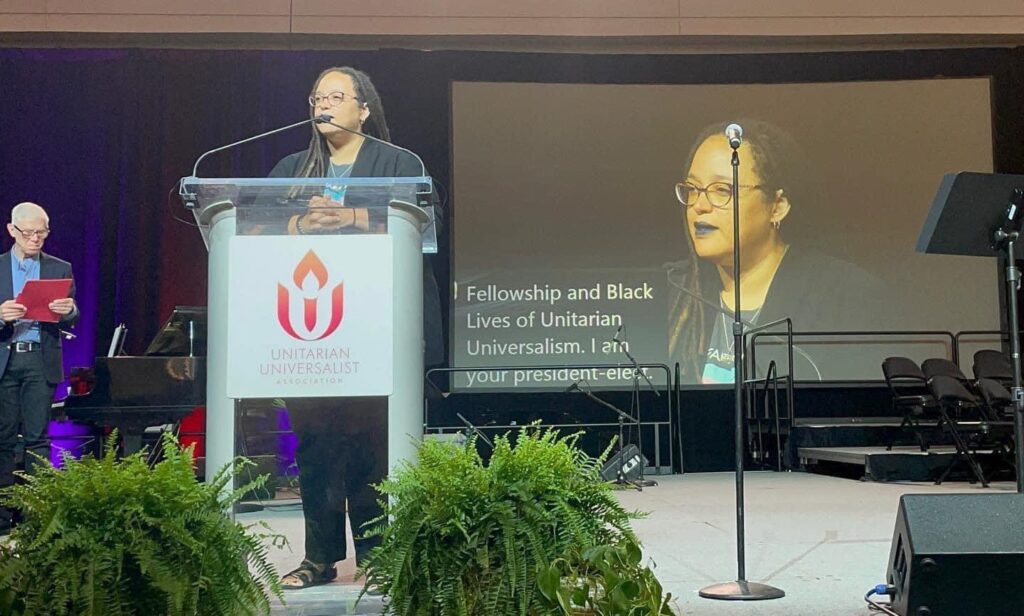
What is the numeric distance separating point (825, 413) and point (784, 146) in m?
2.45

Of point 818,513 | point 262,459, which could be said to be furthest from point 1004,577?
point 818,513

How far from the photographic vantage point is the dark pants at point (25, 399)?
15.7ft

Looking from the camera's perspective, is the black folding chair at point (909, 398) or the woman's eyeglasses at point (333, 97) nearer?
the woman's eyeglasses at point (333, 97)

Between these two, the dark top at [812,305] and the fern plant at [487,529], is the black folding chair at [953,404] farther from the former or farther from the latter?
the fern plant at [487,529]

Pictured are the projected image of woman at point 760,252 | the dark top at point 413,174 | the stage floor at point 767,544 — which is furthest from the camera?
the projected image of woman at point 760,252

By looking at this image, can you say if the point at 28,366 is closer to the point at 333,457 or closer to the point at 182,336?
the point at 182,336

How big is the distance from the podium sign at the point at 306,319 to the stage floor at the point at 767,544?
12.4 inches

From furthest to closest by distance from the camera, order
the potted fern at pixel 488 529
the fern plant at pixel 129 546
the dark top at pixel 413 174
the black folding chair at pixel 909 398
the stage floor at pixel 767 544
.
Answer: the black folding chair at pixel 909 398 → the dark top at pixel 413 174 → the stage floor at pixel 767 544 → the potted fern at pixel 488 529 → the fern plant at pixel 129 546

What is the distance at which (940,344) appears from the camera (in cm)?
896

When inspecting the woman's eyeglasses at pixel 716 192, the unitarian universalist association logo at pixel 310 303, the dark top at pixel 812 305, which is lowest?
the unitarian universalist association logo at pixel 310 303

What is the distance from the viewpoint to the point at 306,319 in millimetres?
2145

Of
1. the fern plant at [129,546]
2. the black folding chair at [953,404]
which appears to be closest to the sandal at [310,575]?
the fern plant at [129,546]

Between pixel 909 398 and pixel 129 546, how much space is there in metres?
6.61

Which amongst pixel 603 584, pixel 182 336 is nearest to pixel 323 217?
pixel 603 584
